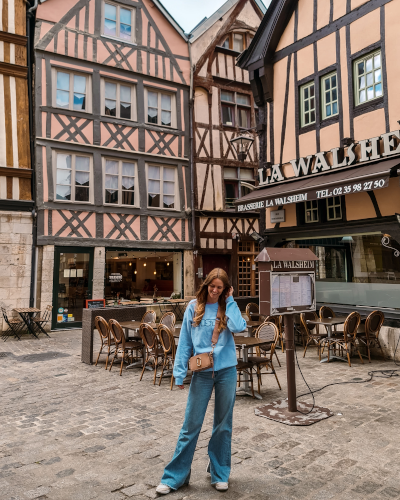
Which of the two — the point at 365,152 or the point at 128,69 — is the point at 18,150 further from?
the point at 365,152

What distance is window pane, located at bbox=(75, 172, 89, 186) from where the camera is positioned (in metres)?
12.9

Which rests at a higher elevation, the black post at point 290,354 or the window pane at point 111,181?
the window pane at point 111,181

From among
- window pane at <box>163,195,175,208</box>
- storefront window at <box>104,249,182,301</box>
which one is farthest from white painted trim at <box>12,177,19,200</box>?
window pane at <box>163,195,175,208</box>

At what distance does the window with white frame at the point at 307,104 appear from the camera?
9.77 meters

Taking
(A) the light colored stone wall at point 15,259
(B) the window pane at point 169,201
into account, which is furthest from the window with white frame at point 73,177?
(B) the window pane at point 169,201

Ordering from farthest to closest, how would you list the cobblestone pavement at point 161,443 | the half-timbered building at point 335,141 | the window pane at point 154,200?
the window pane at point 154,200 → the half-timbered building at point 335,141 → the cobblestone pavement at point 161,443

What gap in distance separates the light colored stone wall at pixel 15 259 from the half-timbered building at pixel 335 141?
601 centimetres

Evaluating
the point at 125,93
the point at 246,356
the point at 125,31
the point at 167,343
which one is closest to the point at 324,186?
the point at 246,356

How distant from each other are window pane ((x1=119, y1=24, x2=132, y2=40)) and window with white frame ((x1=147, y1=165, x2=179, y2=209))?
4240mm

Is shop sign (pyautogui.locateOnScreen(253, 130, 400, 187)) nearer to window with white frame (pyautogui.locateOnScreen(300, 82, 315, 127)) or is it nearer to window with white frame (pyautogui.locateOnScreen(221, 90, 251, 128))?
window with white frame (pyautogui.locateOnScreen(300, 82, 315, 127))

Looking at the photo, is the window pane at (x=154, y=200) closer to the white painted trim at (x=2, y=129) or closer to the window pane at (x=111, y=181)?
the window pane at (x=111, y=181)

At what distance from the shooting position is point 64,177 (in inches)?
499

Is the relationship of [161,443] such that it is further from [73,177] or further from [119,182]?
[119,182]

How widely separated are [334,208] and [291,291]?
200 inches
